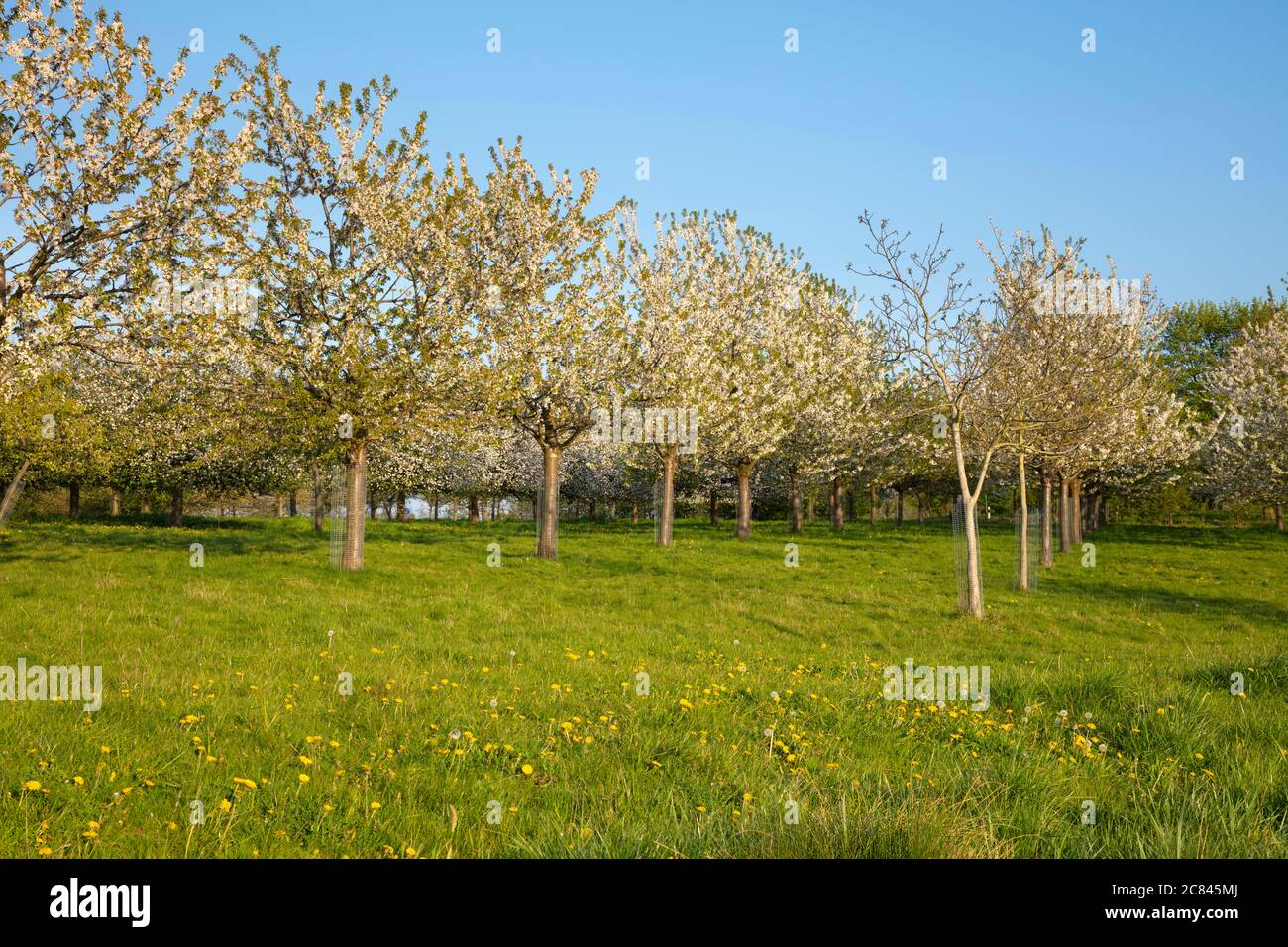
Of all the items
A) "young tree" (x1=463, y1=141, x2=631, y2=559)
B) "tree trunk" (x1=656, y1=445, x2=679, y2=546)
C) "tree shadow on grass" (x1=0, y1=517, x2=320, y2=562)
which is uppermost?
"young tree" (x1=463, y1=141, x2=631, y2=559)

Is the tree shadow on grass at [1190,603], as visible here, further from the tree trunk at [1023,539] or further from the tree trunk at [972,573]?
the tree trunk at [972,573]

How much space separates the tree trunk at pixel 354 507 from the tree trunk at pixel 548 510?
621 centimetres

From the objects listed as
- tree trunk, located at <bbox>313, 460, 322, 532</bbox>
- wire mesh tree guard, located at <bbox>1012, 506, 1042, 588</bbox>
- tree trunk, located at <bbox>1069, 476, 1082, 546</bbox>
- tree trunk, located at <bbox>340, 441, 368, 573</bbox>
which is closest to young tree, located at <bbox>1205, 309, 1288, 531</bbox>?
tree trunk, located at <bbox>1069, 476, 1082, 546</bbox>

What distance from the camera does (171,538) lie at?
27562 mm

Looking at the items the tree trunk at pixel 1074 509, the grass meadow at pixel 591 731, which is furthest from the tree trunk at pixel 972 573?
the tree trunk at pixel 1074 509

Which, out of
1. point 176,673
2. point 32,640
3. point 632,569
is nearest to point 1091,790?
point 176,673

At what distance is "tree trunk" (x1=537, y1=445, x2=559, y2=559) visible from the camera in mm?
26531

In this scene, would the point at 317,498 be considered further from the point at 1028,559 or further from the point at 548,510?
the point at 1028,559

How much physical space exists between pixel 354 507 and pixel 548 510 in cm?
674

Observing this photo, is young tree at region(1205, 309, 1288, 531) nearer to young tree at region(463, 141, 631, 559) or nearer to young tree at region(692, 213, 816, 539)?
young tree at region(692, 213, 816, 539)

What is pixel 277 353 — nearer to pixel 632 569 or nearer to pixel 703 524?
pixel 632 569

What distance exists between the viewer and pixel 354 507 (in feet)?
72.8

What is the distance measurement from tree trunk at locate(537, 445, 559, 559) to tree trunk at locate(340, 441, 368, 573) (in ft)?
20.4
